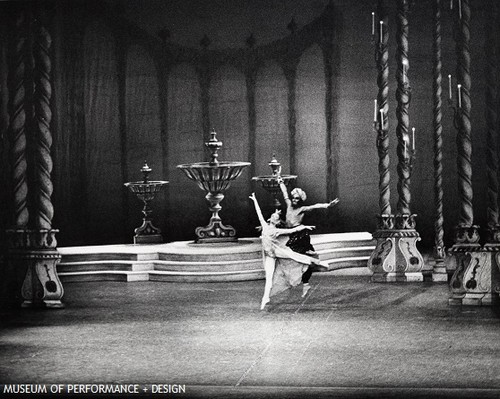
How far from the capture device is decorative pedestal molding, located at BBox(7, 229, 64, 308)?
1170 centimetres

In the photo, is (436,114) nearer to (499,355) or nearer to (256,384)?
(499,355)

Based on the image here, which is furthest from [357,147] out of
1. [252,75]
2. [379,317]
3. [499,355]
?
[499,355]

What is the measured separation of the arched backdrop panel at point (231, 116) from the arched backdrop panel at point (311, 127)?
0.87m

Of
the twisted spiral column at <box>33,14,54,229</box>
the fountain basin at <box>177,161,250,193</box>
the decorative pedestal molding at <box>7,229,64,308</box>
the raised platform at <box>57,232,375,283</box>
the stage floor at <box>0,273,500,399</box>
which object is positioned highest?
the twisted spiral column at <box>33,14,54,229</box>

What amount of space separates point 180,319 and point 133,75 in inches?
267

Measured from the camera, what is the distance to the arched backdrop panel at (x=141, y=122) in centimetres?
1711

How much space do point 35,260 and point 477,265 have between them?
181 inches

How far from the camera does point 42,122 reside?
11.6 m

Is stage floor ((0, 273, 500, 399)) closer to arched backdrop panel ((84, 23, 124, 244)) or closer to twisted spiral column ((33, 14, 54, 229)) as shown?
twisted spiral column ((33, 14, 54, 229))

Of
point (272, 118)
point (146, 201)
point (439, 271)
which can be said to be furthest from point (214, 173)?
point (439, 271)

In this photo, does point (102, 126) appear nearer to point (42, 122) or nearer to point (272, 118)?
point (272, 118)

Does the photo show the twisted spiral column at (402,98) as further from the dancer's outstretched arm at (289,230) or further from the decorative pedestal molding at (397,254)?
the dancer's outstretched arm at (289,230)

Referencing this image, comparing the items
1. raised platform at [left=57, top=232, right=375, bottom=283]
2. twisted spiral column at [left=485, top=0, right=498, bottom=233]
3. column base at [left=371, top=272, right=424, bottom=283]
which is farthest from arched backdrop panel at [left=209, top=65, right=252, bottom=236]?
twisted spiral column at [left=485, top=0, right=498, bottom=233]

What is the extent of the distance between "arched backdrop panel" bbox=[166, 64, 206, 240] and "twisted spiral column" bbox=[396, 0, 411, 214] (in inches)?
172
